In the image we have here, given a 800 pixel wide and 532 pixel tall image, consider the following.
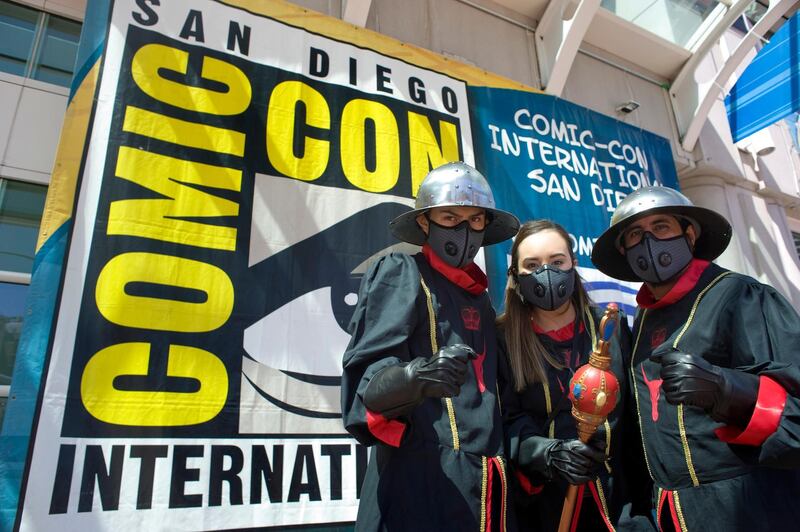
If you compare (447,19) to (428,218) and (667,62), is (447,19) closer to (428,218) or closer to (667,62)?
(667,62)

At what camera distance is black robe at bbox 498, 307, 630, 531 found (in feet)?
6.08

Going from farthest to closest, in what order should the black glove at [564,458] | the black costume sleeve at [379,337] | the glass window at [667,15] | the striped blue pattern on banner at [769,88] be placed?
the glass window at [667,15] < the striped blue pattern on banner at [769,88] < the black glove at [564,458] < the black costume sleeve at [379,337]

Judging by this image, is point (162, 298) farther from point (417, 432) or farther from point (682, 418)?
point (682, 418)

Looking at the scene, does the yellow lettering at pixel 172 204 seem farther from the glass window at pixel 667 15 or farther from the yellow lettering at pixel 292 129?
the glass window at pixel 667 15

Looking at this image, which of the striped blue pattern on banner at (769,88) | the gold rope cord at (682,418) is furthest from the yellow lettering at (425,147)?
the striped blue pattern on banner at (769,88)

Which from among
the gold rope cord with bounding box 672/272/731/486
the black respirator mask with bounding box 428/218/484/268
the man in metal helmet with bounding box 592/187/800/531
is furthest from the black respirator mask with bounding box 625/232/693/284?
the black respirator mask with bounding box 428/218/484/268

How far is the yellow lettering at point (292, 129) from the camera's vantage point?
3.63 metres

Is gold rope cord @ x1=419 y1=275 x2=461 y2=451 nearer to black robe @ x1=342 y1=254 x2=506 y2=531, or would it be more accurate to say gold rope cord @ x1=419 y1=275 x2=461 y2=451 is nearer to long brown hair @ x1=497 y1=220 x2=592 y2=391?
black robe @ x1=342 y1=254 x2=506 y2=531

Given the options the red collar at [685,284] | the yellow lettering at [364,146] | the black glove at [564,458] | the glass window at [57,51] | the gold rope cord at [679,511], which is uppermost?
the glass window at [57,51]

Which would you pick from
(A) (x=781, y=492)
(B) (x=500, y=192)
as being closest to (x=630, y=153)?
(B) (x=500, y=192)

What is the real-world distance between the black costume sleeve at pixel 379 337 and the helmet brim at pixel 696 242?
927mm

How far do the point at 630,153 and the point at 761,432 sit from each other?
16.7ft

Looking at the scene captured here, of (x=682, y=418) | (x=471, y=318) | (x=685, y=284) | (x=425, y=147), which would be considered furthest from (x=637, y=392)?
(x=425, y=147)

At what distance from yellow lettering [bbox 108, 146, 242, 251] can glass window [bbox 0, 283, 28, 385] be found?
94 cm
